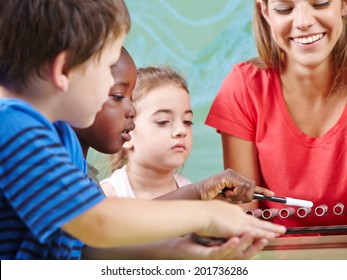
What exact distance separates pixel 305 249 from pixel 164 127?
0.78m

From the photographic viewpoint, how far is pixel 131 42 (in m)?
2.09

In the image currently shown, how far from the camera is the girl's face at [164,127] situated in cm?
170

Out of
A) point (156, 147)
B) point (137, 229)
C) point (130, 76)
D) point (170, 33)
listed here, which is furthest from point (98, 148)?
point (170, 33)

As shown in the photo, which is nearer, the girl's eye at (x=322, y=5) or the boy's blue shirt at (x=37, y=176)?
the boy's blue shirt at (x=37, y=176)

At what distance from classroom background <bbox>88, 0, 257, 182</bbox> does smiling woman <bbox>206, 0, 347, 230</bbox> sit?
317mm

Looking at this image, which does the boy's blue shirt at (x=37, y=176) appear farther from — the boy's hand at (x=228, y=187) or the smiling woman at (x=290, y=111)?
the smiling woman at (x=290, y=111)

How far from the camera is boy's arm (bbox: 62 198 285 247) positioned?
0.67 m

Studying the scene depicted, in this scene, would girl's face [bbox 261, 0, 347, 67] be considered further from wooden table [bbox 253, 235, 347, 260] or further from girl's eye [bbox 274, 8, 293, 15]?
wooden table [bbox 253, 235, 347, 260]

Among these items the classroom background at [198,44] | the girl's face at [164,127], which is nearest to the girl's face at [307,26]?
the girl's face at [164,127]

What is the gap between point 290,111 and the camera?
1.69 meters

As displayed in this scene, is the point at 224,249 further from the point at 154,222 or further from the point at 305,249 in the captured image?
the point at 305,249

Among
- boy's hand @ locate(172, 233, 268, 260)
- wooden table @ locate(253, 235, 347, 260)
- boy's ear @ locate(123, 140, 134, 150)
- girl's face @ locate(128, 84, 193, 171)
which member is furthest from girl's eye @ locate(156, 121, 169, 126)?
boy's hand @ locate(172, 233, 268, 260)

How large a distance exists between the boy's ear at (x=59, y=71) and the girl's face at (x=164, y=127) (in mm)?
971
